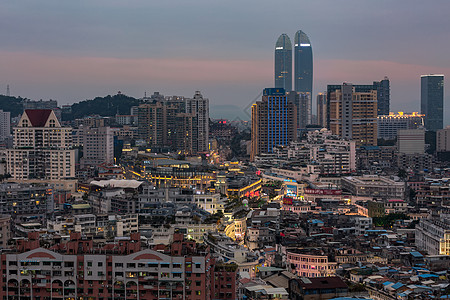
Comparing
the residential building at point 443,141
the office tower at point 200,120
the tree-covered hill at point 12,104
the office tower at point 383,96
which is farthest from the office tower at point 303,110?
the tree-covered hill at point 12,104

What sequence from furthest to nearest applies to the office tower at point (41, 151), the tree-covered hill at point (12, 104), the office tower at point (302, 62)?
the office tower at point (302, 62) → the tree-covered hill at point (12, 104) → the office tower at point (41, 151)

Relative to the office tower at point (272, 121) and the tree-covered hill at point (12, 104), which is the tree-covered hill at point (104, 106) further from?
the office tower at point (272, 121)

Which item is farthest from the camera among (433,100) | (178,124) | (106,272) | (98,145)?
(433,100)

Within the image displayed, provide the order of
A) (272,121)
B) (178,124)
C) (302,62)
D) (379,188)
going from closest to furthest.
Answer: (379,188) → (272,121) → (178,124) → (302,62)

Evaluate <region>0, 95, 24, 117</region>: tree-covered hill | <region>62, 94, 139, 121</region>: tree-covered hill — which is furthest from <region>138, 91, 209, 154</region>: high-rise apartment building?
<region>0, 95, 24, 117</region>: tree-covered hill

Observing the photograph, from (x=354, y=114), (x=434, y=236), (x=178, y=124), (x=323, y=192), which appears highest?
(x=354, y=114)

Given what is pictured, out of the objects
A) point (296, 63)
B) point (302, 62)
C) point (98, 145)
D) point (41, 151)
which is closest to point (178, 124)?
point (98, 145)

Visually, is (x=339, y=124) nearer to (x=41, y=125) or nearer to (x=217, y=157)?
(x=217, y=157)

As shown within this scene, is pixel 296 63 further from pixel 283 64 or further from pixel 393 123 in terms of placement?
pixel 393 123
